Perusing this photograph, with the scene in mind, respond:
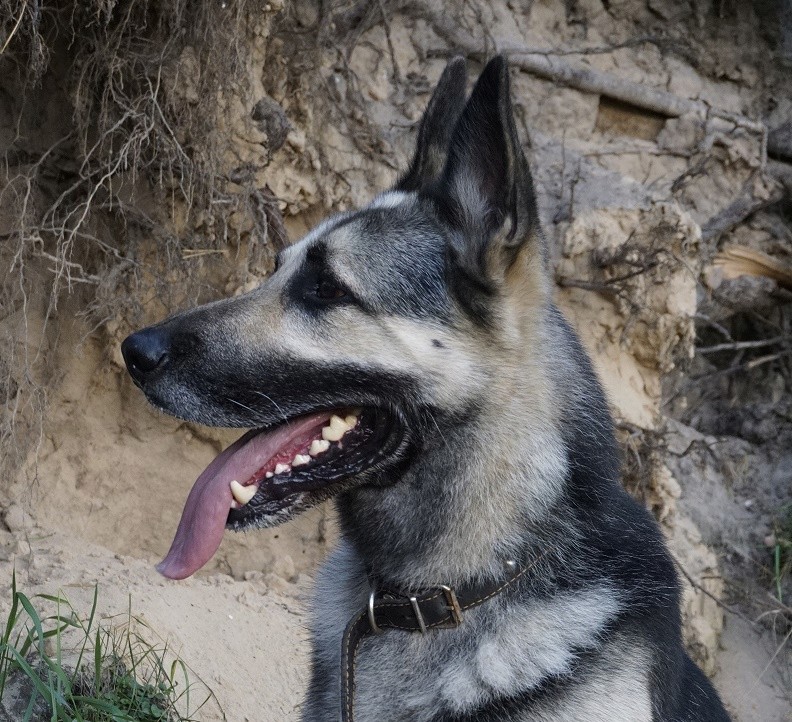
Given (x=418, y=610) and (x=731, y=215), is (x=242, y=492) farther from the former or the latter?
(x=731, y=215)

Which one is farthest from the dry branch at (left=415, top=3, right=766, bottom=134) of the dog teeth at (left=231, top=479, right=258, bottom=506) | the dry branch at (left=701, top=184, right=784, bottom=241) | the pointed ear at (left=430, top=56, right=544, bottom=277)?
the dog teeth at (left=231, top=479, right=258, bottom=506)

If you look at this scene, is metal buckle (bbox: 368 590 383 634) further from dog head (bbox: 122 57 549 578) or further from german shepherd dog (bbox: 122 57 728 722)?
dog head (bbox: 122 57 549 578)

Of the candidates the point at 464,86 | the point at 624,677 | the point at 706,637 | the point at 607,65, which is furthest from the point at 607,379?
the point at 624,677

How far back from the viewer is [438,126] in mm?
3381

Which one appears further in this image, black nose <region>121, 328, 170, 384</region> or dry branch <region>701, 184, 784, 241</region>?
dry branch <region>701, 184, 784, 241</region>

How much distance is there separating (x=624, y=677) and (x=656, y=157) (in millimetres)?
5313

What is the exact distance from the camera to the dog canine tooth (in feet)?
9.09

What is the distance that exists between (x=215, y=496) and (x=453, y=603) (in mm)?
778

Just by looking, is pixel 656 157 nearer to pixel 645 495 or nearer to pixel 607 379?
pixel 607 379

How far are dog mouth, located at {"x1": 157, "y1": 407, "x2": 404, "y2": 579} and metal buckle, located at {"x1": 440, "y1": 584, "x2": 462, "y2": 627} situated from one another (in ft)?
1.41

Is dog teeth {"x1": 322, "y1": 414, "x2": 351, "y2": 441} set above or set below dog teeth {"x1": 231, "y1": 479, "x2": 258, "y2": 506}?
above

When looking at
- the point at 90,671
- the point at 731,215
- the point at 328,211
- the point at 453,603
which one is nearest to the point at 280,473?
the point at 453,603

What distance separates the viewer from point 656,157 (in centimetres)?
718

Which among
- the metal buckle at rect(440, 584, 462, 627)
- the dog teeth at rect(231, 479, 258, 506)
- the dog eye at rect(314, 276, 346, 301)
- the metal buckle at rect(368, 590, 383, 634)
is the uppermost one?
the dog eye at rect(314, 276, 346, 301)
